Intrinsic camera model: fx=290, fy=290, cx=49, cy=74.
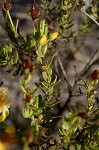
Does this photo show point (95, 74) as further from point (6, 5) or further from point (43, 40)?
point (6, 5)

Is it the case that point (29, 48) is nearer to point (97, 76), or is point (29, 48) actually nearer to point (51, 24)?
point (97, 76)

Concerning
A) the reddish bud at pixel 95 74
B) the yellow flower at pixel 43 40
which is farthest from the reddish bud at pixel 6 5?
the reddish bud at pixel 95 74

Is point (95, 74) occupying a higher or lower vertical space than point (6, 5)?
lower

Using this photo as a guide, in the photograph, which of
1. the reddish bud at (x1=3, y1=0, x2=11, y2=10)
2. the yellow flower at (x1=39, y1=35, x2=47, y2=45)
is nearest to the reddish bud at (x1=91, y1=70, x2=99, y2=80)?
the yellow flower at (x1=39, y1=35, x2=47, y2=45)

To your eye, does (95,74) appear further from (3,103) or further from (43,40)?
(3,103)

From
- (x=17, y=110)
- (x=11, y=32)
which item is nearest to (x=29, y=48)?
(x=11, y=32)

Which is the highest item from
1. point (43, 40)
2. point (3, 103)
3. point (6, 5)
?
point (6, 5)

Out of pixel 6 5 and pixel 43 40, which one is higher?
pixel 6 5

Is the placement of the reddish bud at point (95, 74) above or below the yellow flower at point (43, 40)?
→ below

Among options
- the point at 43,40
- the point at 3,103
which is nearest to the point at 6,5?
the point at 43,40

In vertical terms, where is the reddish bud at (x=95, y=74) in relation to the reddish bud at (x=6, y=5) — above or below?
below

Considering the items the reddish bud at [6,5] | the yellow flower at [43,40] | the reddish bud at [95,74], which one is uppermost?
the reddish bud at [6,5]

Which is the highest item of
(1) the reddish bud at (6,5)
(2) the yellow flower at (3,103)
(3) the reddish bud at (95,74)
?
(1) the reddish bud at (6,5)

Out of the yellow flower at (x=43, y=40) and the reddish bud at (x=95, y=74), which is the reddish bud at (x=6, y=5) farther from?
the reddish bud at (x=95, y=74)
